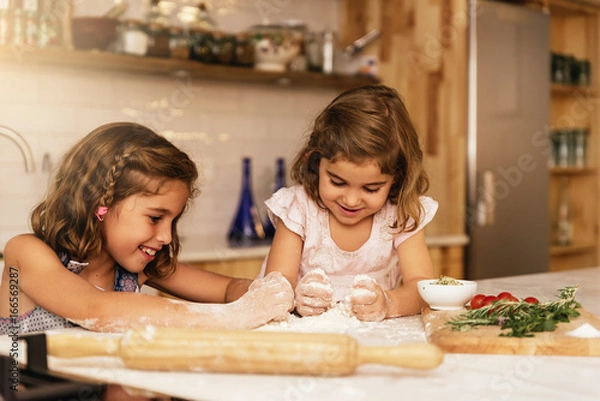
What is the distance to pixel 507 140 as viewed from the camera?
3766 millimetres

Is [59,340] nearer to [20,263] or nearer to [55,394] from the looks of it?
[55,394]

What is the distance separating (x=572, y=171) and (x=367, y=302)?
344 cm

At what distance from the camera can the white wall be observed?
2963 mm

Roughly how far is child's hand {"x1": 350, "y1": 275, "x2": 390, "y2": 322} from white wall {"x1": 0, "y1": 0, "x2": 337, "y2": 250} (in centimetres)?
162

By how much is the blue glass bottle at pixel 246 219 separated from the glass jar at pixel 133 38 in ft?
2.12

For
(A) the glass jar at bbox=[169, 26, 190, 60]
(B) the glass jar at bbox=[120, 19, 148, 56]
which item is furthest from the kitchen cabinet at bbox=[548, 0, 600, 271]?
(B) the glass jar at bbox=[120, 19, 148, 56]

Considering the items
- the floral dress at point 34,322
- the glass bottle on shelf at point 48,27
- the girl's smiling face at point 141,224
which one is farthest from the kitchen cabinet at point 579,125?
the floral dress at point 34,322

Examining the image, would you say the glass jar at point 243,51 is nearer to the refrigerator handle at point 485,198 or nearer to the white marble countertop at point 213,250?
the white marble countertop at point 213,250

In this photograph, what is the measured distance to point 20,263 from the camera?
136 cm

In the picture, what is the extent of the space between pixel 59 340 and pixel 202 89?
253 cm

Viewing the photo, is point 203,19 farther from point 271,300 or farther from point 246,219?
point 271,300

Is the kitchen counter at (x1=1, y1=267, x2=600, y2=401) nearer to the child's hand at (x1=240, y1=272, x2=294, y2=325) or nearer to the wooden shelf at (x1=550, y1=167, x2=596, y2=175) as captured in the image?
Result: the child's hand at (x1=240, y1=272, x2=294, y2=325)

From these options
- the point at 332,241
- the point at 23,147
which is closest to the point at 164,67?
the point at 23,147

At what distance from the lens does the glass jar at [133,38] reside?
303 centimetres
